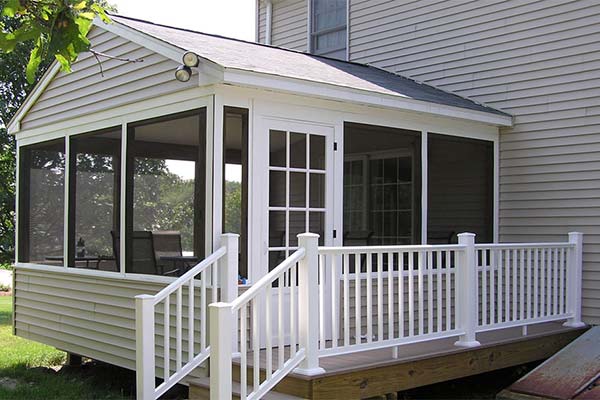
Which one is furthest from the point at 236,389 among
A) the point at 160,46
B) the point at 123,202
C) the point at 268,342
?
the point at 160,46

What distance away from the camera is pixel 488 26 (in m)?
8.23

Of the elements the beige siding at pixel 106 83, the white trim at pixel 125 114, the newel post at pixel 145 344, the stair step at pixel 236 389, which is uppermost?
the beige siding at pixel 106 83

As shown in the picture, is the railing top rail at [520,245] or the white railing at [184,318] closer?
the white railing at [184,318]

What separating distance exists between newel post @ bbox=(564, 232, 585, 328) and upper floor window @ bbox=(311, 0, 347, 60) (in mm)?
4575

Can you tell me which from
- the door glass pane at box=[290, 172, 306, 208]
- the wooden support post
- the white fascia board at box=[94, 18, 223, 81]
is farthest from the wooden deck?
the white fascia board at box=[94, 18, 223, 81]

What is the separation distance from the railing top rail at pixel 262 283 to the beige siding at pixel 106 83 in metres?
1.81

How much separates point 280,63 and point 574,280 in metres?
3.61

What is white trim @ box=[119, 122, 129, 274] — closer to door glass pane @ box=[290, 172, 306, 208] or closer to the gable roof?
the gable roof

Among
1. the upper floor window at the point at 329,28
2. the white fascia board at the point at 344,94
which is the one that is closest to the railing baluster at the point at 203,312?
the white fascia board at the point at 344,94

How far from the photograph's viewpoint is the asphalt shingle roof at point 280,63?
220 inches

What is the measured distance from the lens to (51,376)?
290 inches

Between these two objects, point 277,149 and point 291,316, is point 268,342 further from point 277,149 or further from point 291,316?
point 277,149

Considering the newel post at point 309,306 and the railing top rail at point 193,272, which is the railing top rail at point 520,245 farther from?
the railing top rail at point 193,272

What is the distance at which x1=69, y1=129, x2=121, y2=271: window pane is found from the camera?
751cm
